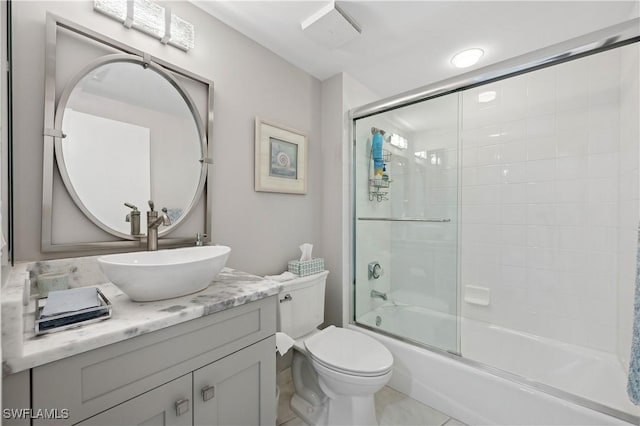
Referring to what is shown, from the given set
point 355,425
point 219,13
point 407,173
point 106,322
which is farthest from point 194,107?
point 355,425

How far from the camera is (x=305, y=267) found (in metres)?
1.82

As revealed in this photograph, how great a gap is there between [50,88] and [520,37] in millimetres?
2450

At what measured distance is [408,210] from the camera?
6.93ft

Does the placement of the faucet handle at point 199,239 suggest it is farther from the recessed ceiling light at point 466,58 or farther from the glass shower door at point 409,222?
the recessed ceiling light at point 466,58

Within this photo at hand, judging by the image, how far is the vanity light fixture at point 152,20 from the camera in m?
1.18

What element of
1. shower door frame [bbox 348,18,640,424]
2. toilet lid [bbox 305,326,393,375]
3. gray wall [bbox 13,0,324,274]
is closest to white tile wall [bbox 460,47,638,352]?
shower door frame [bbox 348,18,640,424]

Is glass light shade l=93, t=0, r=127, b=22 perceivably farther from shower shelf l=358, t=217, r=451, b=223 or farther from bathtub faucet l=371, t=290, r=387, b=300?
bathtub faucet l=371, t=290, r=387, b=300

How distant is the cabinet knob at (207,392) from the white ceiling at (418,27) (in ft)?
5.89

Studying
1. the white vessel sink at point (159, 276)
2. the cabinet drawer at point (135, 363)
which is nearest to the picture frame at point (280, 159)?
the white vessel sink at point (159, 276)

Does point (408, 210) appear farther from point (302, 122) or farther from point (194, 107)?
point (194, 107)

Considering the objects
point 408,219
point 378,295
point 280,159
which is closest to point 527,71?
point 408,219

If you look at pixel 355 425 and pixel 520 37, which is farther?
pixel 520 37

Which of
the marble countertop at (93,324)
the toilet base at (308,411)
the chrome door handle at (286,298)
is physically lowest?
the toilet base at (308,411)

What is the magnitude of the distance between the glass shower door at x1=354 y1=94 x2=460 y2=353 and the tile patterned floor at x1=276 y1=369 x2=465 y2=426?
14.3 inches
